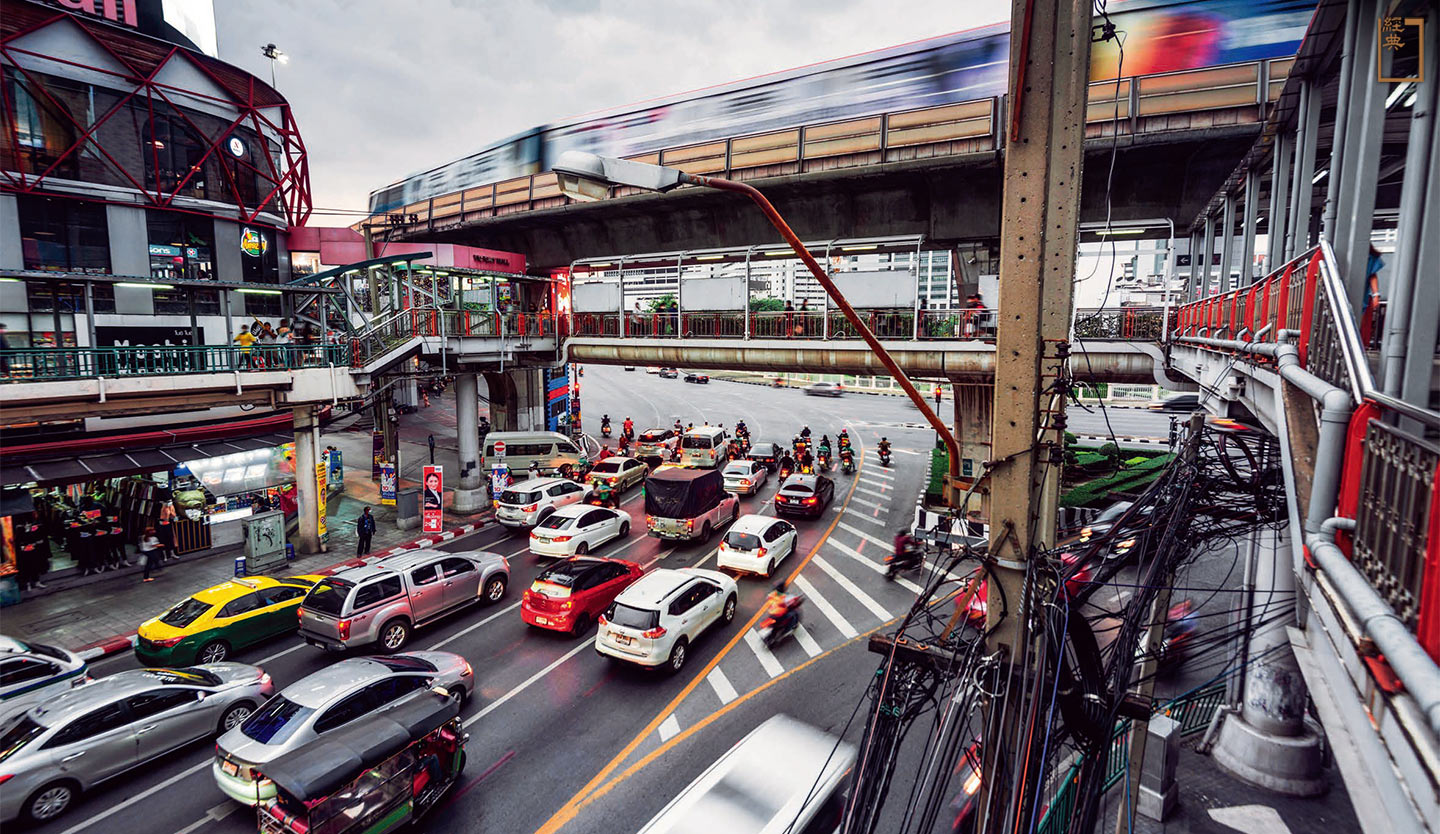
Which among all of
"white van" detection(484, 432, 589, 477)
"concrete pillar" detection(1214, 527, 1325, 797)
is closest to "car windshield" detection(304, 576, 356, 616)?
"concrete pillar" detection(1214, 527, 1325, 797)

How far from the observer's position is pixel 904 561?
635 inches

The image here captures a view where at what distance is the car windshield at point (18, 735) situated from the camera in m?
8.20

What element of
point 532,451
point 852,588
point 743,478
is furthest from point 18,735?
point 532,451

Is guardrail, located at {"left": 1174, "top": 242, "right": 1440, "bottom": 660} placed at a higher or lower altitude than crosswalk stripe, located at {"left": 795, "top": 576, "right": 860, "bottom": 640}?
higher

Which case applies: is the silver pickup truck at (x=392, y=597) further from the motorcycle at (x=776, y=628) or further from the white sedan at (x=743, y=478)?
the white sedan at (x=743, y=478)

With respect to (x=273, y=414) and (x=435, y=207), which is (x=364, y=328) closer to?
(x=273, y=414)

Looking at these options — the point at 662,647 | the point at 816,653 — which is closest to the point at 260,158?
the point at 662,647

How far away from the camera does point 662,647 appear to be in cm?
1184

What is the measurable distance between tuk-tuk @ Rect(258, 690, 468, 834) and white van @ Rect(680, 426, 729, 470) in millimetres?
21876

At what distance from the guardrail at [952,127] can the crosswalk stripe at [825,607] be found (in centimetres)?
1114

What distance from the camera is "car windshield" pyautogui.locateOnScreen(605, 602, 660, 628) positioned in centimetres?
1191

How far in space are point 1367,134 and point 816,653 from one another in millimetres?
11260

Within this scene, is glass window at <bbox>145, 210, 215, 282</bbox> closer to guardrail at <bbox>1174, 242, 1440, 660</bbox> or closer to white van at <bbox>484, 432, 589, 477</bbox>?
white van at <bbox>484, 432, 589, 477</bbox>

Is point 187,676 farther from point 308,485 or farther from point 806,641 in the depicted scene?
point 806,641
